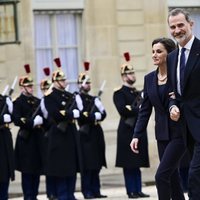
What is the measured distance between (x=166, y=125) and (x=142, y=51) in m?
10.6

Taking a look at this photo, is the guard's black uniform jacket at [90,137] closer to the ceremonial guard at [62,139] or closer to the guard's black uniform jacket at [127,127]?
the guard's black uniform jacket at [127,127]

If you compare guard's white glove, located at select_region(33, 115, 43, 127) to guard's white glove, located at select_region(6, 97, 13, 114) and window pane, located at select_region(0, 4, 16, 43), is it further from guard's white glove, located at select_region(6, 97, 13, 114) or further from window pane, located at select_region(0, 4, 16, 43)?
window pane, located at select_region(0, 4, 16, 43)

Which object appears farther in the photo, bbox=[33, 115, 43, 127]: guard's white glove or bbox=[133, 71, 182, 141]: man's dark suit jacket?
bbox=[33, 115, 43, 127]: guard's white glove

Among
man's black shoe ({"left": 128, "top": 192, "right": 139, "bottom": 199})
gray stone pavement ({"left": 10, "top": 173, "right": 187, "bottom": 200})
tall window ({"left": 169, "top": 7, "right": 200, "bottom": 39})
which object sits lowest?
gray stone pavement ({"left": 10, "top": 173, "right": 187, "bottom": 200})

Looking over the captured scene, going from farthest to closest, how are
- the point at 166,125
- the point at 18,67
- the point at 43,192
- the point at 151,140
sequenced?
the point at 151,140
the point at 18,67
the point at 43,192
the point at 166,125

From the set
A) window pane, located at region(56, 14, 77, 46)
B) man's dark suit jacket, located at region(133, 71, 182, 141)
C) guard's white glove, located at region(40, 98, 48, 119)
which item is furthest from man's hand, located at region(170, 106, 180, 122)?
→ window pane, located at region(56, 14, 77, 46)

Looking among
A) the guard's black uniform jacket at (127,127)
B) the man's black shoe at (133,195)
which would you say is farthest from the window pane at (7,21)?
the man's black shoe at (133,195)

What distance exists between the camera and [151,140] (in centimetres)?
2044

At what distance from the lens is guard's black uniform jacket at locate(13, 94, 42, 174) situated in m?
14.8

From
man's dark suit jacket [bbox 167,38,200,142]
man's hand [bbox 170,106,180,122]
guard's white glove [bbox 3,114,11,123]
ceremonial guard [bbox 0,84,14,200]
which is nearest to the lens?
man's dark suit jacket [bbox 167,38,200,142]

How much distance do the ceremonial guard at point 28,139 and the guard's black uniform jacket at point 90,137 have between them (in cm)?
81

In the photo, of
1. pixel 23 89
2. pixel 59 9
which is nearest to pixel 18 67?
pixel 59 9

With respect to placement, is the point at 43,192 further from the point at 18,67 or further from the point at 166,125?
the point at 166,125

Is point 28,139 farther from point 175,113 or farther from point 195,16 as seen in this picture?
point 195,16
